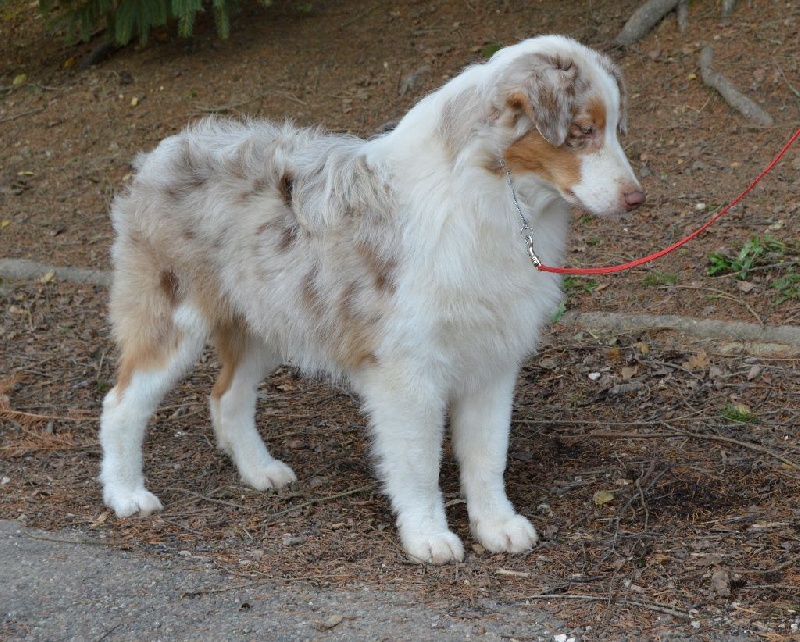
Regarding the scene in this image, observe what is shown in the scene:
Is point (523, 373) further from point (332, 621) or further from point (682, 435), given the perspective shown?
point (332, 621)

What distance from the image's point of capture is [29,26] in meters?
10.7

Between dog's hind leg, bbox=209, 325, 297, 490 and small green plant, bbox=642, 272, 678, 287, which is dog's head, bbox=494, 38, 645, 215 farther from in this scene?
small green plant, bbox=642, 272, 678, 287

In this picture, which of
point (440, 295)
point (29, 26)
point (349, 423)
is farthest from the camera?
point (29, 26)

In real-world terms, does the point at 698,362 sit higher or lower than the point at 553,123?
lower

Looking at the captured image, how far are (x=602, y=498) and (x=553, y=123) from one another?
180cm

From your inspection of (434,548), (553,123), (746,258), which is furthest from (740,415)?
(553,123)

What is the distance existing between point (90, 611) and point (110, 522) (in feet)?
3.09

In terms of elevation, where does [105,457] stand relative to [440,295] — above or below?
below

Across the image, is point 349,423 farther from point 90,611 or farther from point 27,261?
point 27,261

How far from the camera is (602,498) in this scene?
4867mm

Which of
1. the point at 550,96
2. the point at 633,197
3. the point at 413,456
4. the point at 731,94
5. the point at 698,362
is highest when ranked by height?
the point at 550,96

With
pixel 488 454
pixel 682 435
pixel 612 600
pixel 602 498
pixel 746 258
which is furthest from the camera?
pixel 746 258

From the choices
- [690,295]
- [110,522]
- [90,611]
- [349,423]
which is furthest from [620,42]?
[90,611]

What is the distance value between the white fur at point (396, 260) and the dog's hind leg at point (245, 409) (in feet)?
0.08
